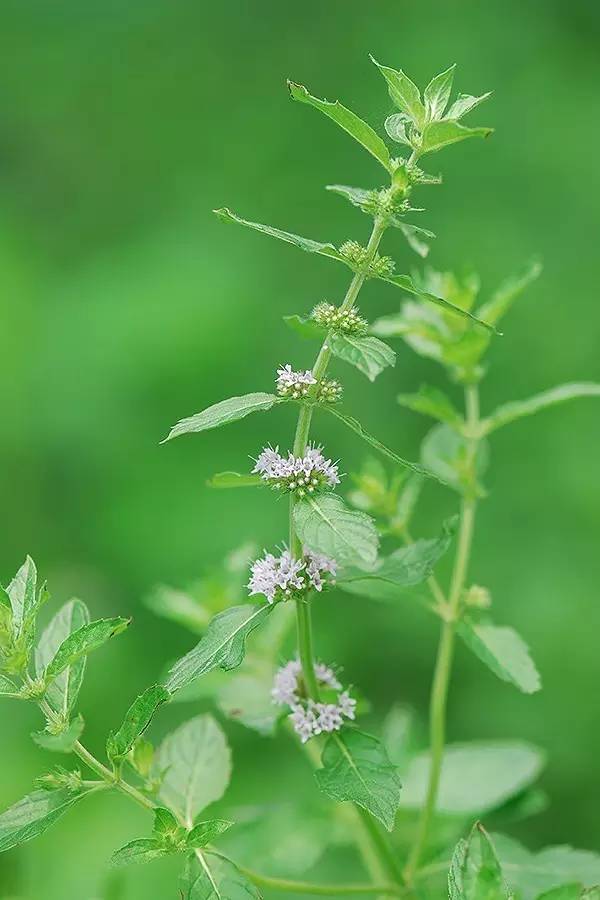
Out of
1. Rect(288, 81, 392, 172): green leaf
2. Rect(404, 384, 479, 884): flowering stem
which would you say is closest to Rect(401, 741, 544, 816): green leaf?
Rect(404, 384, 479, 884): flowering stem

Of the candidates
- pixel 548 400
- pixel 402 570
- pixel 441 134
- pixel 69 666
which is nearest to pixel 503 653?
pixel 402 570

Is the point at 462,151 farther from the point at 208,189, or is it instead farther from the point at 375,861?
the point at 375,861


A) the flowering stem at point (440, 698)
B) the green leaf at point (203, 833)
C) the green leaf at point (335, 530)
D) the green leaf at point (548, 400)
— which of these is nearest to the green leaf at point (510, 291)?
the green leaf at point (548, 400)

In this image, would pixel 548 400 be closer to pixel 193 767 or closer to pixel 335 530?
pixel 335 530

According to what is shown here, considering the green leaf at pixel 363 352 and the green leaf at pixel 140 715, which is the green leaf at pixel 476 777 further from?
the green leaf at pixel 363 352

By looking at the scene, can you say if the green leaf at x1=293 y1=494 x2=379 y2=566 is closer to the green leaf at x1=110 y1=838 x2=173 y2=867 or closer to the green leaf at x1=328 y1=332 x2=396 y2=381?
the green leaf at x1=328 y1=332 x2=396 y2=381

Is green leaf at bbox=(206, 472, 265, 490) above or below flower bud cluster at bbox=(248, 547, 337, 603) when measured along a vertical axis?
above

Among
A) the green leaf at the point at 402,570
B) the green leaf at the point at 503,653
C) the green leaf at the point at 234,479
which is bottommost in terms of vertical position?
the green leaf at the point at 503,653
